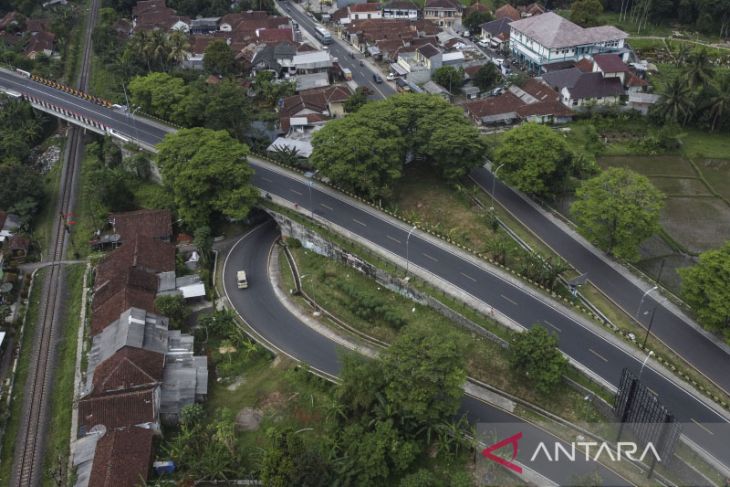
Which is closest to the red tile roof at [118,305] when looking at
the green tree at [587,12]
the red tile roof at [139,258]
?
the red tile roof at [139,258]

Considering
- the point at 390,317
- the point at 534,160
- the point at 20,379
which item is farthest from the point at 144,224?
the point at 534,160

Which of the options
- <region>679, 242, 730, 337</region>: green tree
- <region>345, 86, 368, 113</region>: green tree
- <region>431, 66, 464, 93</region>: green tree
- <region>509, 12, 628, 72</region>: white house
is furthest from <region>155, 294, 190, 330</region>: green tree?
<region>509, 12, 628, 72</region>: white house

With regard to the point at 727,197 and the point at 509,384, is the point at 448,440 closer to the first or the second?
the point at 509,384

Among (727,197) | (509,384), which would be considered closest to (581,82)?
(727,197)

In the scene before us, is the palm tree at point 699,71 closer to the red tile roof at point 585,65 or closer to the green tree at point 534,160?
the red tile roof at point 585,65

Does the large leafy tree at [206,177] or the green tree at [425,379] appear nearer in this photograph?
the green tree at [425,379]

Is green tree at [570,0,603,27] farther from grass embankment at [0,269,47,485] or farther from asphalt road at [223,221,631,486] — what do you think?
grass embankment at [0,269,47,485]
